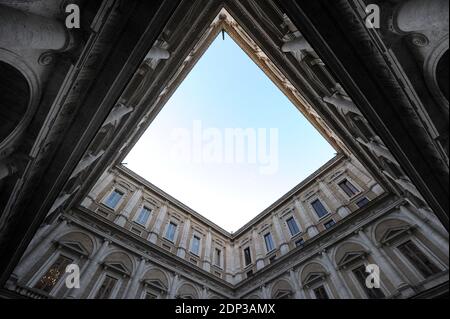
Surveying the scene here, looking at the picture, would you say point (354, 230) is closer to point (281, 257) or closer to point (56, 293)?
point (281, 257)

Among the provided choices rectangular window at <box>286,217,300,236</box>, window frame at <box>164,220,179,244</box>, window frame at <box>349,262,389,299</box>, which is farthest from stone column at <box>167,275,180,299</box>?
window frame at <box>349,262,389,299</box>

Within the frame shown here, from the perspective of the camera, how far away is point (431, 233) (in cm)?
1120

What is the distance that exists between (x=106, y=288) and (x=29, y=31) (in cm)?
1397

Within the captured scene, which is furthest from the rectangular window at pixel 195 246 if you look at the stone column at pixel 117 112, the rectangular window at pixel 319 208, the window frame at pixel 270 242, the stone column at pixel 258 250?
the stone column at pixel 117 112

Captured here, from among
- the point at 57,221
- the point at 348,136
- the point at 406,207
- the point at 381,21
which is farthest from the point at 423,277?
the point at 57,221

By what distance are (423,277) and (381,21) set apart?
1221 cm

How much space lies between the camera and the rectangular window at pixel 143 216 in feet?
60.5

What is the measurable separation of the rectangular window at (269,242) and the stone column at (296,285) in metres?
3.97

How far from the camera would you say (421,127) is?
243 inches

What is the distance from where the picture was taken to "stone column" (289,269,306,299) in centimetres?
1470

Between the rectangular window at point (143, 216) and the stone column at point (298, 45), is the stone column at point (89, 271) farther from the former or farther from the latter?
the stone column at point (298, 45)

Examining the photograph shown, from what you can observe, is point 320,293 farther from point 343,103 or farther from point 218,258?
point 343,103
